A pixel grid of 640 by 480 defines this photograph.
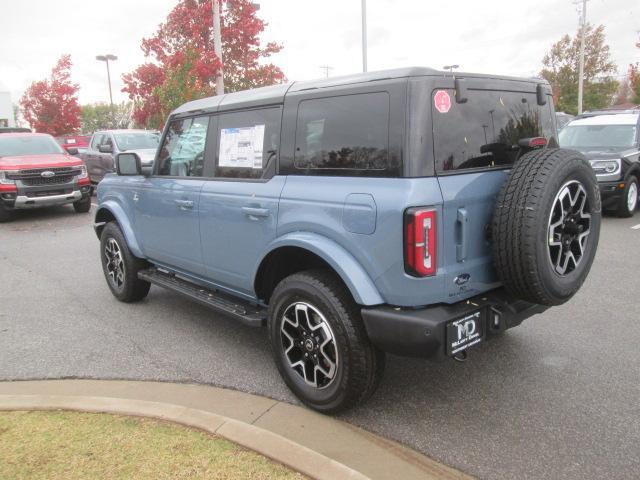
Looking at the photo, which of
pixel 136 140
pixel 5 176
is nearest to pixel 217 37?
pixel 136 140

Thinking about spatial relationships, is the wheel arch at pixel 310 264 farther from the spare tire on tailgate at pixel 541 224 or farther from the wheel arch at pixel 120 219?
the wheel arch at pixel 120 219

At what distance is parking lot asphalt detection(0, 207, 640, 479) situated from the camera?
9.31 feet

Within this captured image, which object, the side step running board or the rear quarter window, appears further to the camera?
the side step running board

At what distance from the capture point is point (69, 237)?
9.53 metres

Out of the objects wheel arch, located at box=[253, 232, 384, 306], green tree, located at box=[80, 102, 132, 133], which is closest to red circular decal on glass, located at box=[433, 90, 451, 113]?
wheel arch, located at box=[253, 232, 384, 306]

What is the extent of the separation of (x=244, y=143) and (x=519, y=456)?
268 cm

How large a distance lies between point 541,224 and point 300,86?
1.74 metres

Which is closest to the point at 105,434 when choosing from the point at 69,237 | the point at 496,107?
the point at 496,107

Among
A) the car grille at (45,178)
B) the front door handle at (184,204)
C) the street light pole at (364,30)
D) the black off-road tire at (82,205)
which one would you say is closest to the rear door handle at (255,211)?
the front door handle at (184,204)

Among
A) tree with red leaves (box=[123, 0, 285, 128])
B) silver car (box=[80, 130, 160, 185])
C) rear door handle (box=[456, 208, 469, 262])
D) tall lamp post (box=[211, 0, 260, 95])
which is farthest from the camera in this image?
tree with red leaves (box=[123, 0, 285, 128])

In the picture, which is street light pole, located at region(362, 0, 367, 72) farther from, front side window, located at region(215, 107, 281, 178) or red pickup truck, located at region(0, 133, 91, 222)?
front side window, located at region(215, 107, 281, 178)

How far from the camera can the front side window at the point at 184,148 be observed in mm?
4316

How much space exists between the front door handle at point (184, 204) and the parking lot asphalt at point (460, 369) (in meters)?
1.15

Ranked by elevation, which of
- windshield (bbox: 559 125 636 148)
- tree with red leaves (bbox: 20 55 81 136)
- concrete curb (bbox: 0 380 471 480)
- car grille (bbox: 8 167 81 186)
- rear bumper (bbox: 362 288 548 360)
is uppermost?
tree with red leaves (bbox: 20 55 81 136)
